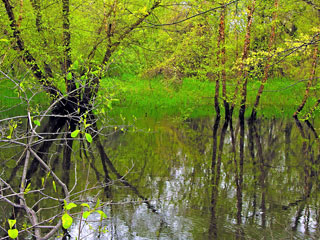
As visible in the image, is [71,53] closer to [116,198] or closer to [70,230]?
[116,198]

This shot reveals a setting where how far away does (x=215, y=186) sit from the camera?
7.83 metres

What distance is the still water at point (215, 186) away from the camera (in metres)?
5.62

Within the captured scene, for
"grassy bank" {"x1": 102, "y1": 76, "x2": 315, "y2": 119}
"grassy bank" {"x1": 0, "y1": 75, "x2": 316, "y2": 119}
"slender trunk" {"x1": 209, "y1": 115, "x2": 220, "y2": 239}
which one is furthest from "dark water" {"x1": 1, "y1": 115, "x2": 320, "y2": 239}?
"grassy bank" {"x1": 102, "y1": 76, "x2": 315, "y2": 119}

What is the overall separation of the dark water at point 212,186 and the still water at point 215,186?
0.04ft

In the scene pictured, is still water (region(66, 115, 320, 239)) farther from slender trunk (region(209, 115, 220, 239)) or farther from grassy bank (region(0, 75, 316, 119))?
grassy bank (region(0, 75, 316, 119))

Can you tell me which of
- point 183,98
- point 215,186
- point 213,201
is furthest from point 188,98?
point 213,201

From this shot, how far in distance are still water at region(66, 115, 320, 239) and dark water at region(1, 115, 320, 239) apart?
14mm

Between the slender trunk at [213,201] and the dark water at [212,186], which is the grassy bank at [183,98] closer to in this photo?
the dark water at [212,186]

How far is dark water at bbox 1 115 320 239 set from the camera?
18.4ft

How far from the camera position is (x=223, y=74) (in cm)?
1658

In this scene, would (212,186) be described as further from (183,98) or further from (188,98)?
(183,98)

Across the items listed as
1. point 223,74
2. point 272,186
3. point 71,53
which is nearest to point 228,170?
point 272,186

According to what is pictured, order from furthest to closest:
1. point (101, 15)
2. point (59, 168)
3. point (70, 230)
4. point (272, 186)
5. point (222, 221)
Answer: point (101, 15)
point (59, 168)
point (272, 186)
point (222, 221)
point (70, 230)

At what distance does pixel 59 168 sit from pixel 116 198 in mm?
2451
